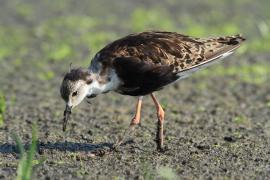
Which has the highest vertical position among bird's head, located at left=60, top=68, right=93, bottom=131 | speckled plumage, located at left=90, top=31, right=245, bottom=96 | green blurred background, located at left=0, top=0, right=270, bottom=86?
green blurred background, located at left=0, top=0, right=270, bottom=86

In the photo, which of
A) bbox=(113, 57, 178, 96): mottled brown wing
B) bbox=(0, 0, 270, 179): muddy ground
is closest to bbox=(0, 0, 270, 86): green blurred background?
bbox=(0, 0, 270, 179): muddy ground

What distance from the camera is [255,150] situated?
9555 millimetres

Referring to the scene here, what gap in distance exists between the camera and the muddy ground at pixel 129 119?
8.70 metres

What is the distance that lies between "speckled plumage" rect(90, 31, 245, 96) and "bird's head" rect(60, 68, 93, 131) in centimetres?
24

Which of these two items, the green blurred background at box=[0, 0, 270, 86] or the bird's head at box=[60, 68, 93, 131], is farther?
the green blurred background at box=[0, 0, 270, 86]

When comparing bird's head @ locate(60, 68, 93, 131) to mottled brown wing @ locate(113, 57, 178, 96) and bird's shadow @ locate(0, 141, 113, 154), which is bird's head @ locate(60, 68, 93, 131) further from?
bird's shadow @ locate(0, 141, 113, 154)

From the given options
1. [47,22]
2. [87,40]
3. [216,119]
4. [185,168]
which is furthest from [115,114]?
[47,22]

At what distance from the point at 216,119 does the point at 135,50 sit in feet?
9.02

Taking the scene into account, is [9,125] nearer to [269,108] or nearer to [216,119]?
[216,119]

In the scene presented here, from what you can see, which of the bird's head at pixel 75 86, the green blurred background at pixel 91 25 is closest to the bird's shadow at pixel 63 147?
the bird's head at pixel 75 86

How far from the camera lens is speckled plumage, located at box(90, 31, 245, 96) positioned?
9.12 m

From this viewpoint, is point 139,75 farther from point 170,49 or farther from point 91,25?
point 91,25

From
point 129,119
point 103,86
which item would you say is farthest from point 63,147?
point 129,119

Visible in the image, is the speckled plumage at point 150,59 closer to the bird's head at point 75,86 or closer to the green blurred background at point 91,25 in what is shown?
the bird's head at point 75,86
